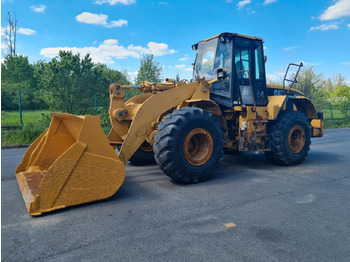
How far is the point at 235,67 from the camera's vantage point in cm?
589

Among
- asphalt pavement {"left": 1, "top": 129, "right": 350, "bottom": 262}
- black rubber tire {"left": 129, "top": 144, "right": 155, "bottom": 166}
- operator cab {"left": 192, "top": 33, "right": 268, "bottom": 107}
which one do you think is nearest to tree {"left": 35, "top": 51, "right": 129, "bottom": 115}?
black rubber tire {"left": 129, "top": 144, "right": 155, "bottom": 166}

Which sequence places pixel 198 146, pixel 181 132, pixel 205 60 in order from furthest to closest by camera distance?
pixel 205 60
pixel 198 146
pixel 181 132

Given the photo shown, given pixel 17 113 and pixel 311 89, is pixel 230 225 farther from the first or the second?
pixel 311 89

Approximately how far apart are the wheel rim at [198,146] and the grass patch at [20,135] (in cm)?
918

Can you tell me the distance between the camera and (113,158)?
3.70 metres

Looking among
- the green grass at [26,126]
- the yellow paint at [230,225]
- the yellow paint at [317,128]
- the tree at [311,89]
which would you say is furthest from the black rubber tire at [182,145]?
the tree at [311,89]

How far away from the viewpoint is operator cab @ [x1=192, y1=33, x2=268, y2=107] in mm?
5816

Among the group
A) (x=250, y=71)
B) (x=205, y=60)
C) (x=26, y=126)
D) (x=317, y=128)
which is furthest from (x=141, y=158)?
(x=26, y=126)

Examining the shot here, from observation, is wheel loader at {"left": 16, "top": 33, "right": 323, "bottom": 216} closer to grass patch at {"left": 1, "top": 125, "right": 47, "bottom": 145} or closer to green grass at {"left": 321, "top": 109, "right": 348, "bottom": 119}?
grass patch at {"left": 1, "top": 125, "right": 47, "bottom": 145}

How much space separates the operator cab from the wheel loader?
2 cm

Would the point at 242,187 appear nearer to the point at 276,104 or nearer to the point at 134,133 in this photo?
the point at 134,133

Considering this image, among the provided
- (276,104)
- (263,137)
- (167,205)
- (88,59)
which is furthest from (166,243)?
(88,59)

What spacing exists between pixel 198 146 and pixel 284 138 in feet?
7.79

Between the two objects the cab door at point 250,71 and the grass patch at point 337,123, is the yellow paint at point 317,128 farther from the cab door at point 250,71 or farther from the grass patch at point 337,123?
the grass patch at point 337,123
